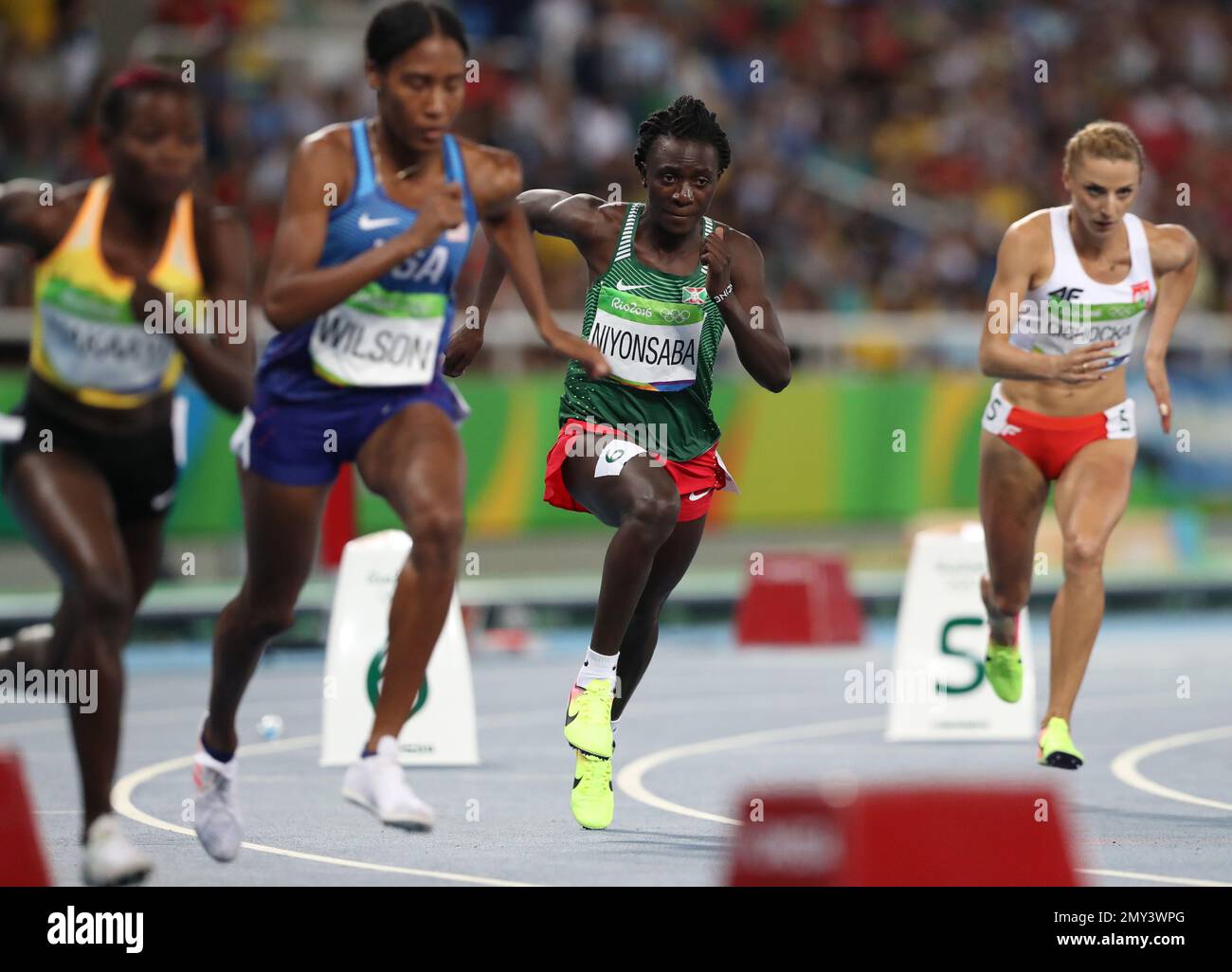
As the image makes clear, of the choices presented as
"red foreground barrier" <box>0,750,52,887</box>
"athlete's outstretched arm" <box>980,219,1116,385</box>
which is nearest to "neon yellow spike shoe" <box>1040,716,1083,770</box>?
"athlete's outstretched arm" <box>980,219,1116,385</box>

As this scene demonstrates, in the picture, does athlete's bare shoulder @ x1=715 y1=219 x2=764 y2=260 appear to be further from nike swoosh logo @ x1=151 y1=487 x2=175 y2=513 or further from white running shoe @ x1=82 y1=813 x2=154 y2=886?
white running shoe @ x1=82 y1=813 x2=154 y2=886

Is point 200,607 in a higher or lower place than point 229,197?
lower

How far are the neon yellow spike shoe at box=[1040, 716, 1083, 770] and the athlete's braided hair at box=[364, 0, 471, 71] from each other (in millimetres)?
4113

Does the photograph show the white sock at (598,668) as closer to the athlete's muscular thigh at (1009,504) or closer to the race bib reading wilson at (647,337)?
the race bib reading wilson at (647,337)

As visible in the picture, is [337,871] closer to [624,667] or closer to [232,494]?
[624,667]

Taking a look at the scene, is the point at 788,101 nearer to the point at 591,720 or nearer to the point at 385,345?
the point at 591,720

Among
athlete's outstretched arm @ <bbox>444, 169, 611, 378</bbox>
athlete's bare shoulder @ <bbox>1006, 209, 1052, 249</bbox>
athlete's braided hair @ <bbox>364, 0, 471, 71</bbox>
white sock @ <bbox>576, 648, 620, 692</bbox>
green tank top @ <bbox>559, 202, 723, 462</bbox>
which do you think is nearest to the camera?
athlete's braided hair @ <bbox>364, 0, 471, 71</bbox>

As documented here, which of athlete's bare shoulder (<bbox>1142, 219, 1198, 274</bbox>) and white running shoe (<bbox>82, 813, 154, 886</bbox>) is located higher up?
athlete's bare shoulder (<bbox>1142, 219, 1198, 274</bbox>)

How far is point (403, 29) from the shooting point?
6809mm

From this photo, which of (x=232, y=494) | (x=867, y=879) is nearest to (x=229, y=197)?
(x=232, y=494)

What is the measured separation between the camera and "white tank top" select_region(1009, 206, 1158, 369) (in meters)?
9.91

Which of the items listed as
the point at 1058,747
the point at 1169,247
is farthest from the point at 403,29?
the point at 1169,247

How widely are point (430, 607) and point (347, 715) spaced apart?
12.9ft

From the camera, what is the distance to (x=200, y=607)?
17250mm
